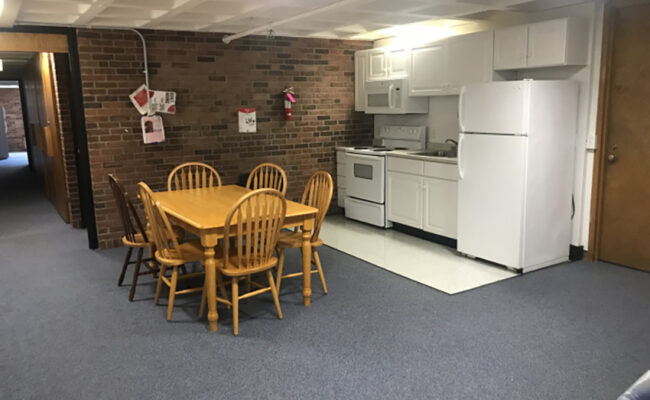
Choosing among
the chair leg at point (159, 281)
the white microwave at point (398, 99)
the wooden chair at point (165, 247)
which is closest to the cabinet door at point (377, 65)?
the white microwave at point (398, 99)

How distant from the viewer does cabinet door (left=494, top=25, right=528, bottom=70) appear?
443 centimetres

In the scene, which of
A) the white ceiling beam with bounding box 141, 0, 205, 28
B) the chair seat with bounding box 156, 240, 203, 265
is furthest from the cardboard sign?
the chair seat with bounding box 156, 240, 203, 265

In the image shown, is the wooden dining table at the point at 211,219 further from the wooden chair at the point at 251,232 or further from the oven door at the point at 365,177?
the oven door at the point at 365,177

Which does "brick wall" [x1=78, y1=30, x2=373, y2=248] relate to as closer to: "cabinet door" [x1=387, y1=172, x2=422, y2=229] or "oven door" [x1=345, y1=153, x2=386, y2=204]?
"oven door" [x1=345, y1=153, x2=386, y2=204]

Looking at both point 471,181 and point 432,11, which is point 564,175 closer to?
point 471,181

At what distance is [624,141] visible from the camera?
431 centimetres

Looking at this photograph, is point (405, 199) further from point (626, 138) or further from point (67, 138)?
point (67, 138)

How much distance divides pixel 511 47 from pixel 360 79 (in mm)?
2300

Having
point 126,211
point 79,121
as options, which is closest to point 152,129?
point 79,121

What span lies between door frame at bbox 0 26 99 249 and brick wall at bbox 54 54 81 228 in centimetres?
63

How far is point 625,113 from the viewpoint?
4277 mm

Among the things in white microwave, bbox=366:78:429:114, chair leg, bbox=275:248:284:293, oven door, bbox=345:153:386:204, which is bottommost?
chair leg, bbox=275:248:284:293

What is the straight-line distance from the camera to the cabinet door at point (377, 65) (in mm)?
6085

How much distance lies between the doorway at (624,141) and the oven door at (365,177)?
2165 millimetres
